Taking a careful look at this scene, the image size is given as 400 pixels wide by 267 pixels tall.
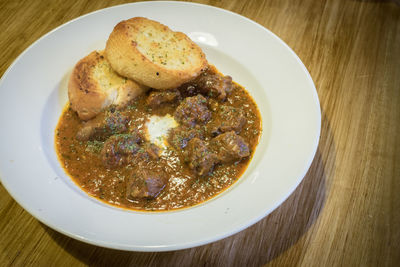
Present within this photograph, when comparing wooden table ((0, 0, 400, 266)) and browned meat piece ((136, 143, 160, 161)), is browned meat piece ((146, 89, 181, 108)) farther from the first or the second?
wooden table ((0, 0, 400, 266))

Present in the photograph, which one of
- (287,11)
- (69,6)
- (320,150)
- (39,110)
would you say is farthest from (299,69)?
(69,6)

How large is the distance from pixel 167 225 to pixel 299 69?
7.25 feet

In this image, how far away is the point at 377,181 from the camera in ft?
11.6

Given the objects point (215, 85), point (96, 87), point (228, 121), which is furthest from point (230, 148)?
point (96, 87)

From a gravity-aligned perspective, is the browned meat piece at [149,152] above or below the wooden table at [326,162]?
above

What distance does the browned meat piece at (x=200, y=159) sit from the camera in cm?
334

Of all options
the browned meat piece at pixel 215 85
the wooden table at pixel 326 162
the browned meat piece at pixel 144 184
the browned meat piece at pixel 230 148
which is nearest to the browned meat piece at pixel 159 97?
the browned meat piece at pixel 215 85

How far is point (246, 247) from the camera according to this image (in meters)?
3.01

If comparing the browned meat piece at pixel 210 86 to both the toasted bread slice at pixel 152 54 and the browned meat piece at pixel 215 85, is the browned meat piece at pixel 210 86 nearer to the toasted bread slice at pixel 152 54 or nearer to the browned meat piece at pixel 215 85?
the browned meat piece at pixel 215 85

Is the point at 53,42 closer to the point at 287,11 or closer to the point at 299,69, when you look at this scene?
the point at 299,69

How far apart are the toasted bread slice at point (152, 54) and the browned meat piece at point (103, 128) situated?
531 mm

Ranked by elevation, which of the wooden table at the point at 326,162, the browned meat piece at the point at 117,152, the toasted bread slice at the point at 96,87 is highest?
the toasted bread slice at the point at 96,87

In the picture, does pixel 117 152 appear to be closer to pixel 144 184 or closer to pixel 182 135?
pixel 144 184

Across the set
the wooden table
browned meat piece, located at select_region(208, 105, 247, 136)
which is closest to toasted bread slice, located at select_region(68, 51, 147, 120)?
browned meat piece, located at select_region(208, 105, 247, 136)
